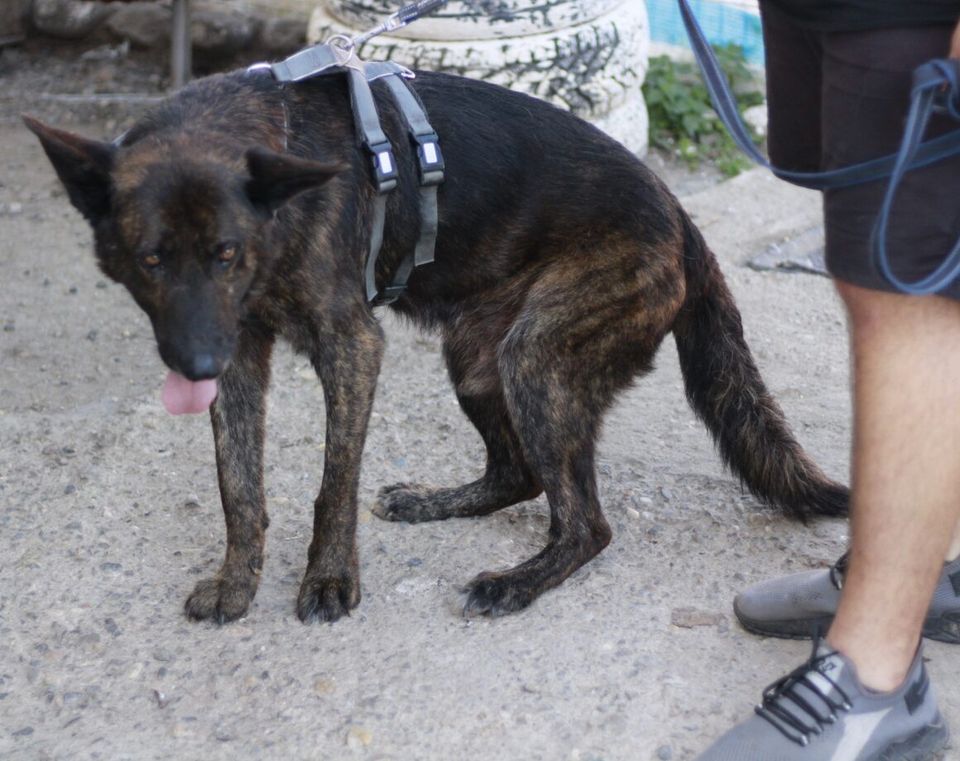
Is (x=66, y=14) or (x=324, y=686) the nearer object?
(x=324, y=686)

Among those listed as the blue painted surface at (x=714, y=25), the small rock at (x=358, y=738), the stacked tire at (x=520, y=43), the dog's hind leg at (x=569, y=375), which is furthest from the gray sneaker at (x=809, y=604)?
the blue painted surface at (x=714, y=25)

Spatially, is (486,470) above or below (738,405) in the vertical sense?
below

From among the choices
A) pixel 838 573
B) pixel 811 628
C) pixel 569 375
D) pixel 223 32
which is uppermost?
pixel 569 375

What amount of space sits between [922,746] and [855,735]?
0.62 feet

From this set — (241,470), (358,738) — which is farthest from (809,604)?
(241,470)

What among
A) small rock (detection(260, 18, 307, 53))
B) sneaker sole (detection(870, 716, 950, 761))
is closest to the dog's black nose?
sneaker sole (detection(870, 716, 950, 761))

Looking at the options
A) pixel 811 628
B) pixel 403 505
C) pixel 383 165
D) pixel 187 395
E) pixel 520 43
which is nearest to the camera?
pixel 187 395

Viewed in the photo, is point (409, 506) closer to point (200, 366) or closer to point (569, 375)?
point (569, 375)

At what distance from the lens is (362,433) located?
3.01 metres

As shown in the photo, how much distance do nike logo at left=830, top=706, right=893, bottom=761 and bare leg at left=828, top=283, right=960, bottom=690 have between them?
0.06 meters

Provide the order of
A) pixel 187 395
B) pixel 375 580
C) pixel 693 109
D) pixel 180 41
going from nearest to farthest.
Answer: pixel 187 395, pixel 375 580, pixel 180 41, pixel 693 109

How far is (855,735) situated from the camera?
2346 mm

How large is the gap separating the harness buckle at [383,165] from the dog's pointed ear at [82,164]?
23.7 inches

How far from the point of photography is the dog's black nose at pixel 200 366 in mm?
2568
